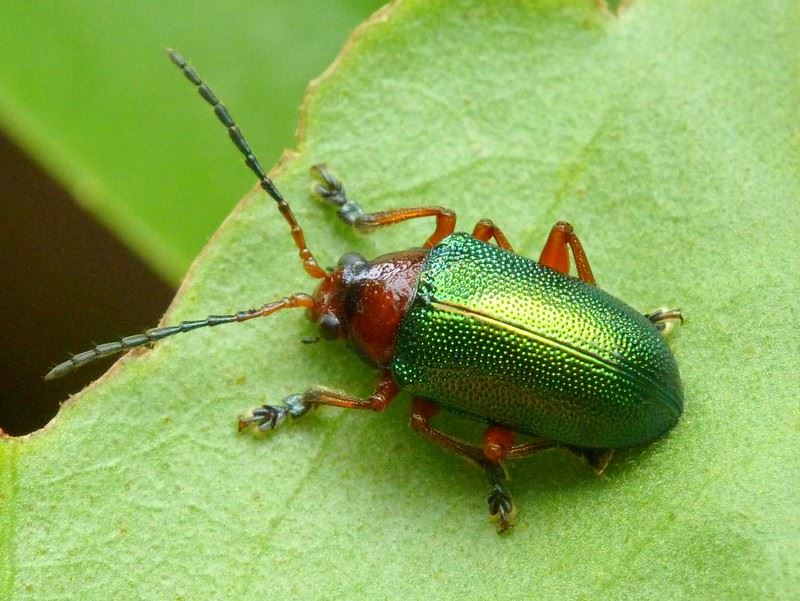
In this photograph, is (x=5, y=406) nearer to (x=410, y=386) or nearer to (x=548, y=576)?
(x=410, y=386)

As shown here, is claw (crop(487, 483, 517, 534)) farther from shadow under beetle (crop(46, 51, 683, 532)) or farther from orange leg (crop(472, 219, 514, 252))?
orange leg (crop(472, 219, 514, 252))

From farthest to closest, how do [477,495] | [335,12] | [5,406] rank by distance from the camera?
[5,406] → [335,12] → [477,495]

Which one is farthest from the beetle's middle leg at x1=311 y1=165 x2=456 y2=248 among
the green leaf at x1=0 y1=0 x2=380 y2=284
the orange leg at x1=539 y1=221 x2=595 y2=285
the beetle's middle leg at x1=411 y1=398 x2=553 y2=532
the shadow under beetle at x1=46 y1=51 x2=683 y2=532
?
the beetle's middle leg at x1=411 y1=398 x2=553 y2=532

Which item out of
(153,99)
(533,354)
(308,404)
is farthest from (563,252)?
(153,99)

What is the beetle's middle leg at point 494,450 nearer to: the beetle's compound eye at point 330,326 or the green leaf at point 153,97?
the beetle's compound eye at point 330,326

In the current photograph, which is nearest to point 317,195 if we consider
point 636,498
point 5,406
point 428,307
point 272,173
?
point 272,173

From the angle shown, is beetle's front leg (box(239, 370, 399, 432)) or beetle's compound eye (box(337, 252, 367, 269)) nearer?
beetle's front leg (box(239, 370, 399, 432))

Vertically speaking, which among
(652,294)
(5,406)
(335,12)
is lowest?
(652,294)

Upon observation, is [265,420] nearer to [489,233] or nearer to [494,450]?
[494,450]
